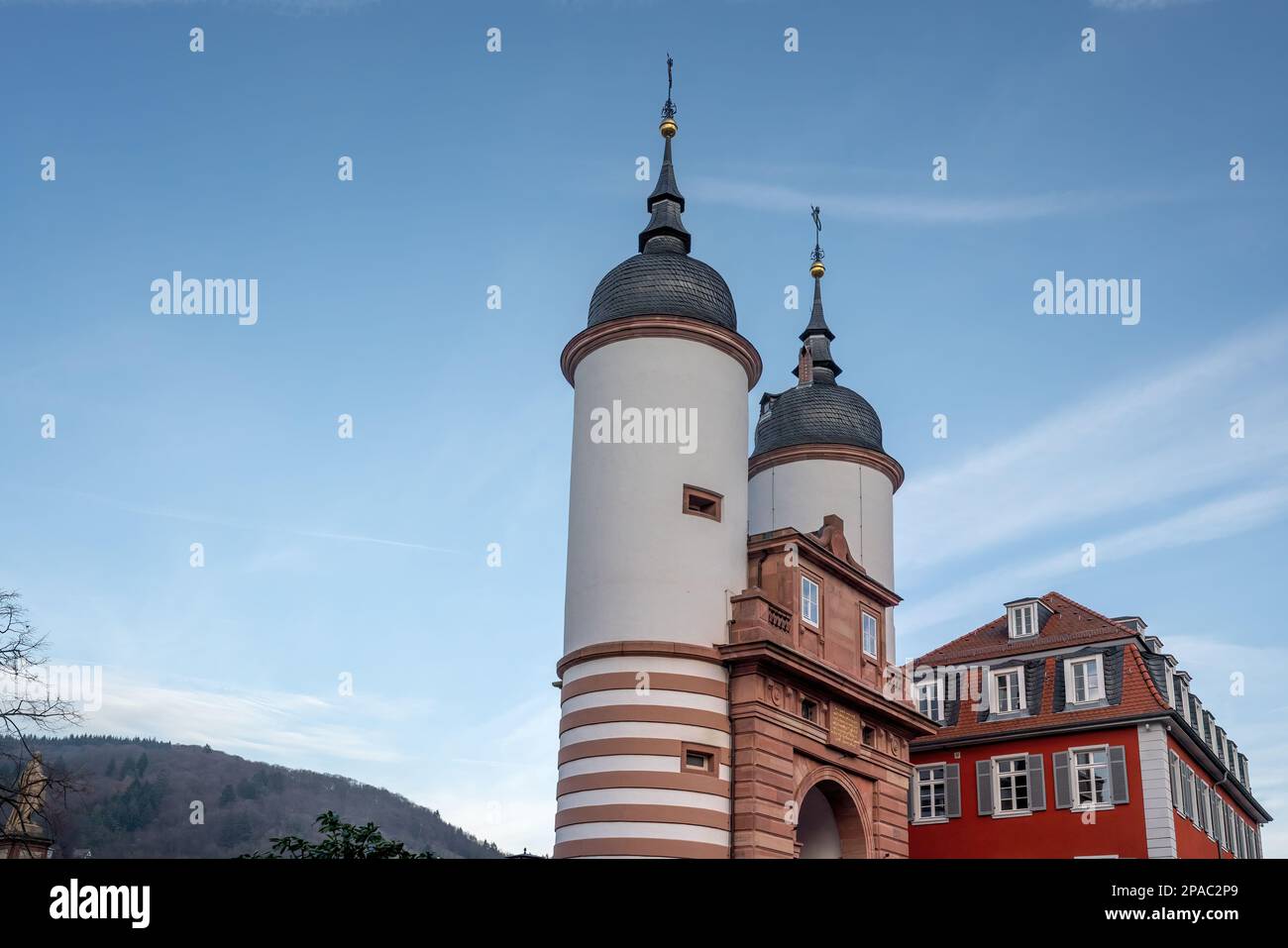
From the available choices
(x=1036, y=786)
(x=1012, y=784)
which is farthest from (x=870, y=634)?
(x=1012, y=784)

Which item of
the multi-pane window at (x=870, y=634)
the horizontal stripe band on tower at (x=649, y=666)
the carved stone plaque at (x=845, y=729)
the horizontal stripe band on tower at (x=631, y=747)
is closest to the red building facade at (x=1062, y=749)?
the multi-pane window at (x=870, y=634)

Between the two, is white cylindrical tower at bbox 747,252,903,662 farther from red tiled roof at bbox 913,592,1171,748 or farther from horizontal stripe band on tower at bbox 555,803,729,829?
horizontal stripe band on tower at bbox 555,803,729,829

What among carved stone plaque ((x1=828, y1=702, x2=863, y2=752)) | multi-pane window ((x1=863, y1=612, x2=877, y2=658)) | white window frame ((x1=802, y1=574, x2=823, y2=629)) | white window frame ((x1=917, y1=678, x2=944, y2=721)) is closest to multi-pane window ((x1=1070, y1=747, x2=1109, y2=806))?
white window frame ((x1=917, y1=678, x2=944, y2=721))

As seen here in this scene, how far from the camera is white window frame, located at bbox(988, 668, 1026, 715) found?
147 feet

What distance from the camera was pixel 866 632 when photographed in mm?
36125

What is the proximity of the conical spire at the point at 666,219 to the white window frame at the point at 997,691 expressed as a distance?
19.0 metres

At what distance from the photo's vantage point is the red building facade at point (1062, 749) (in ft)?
→ 134

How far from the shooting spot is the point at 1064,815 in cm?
4188

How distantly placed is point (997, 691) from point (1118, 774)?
540 cm

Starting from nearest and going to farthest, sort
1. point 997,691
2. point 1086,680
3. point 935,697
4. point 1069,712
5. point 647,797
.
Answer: point 647,797, point 1069,712, point 1086,680, point 997,691, point 935,697

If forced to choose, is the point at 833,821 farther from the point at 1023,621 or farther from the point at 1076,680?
the point at 1023,621

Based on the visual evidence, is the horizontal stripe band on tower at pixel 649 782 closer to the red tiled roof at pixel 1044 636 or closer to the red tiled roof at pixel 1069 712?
the red tiled roof at pixel 1069 712

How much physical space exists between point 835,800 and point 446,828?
6487 cm

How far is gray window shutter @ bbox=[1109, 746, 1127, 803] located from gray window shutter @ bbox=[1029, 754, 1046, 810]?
2129 millimetres
